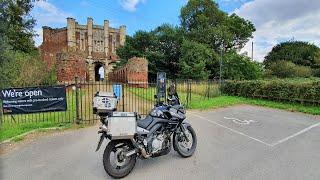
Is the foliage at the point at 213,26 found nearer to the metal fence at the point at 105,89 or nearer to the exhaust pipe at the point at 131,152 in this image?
the metal fence at the point at 105,89

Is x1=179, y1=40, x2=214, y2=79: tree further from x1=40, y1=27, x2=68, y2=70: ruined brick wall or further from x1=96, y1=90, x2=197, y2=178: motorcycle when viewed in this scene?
x1=96, y1=90, x2=197, y2=178: motorcycle

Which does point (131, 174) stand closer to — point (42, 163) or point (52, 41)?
point (42, 163)

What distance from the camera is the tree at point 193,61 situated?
37.7m

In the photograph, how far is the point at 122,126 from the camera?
486 centimetres

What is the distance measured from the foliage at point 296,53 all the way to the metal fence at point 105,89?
1514 inches


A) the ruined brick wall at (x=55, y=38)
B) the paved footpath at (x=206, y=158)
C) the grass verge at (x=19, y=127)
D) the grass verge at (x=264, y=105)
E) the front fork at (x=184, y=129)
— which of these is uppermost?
the ruined brick wall at (x=55, y=38)

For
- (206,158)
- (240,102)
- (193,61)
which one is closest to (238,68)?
(193,61)

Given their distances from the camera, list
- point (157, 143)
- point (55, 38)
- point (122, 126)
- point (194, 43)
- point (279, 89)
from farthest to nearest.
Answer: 1. point (55, 38)
2. point (194, 43)
3. point (279, 89)
4. point (157, 143)
5. point (122, 126)

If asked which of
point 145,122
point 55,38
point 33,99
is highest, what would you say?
point 55,38

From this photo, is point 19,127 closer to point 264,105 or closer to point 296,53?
point 264,105

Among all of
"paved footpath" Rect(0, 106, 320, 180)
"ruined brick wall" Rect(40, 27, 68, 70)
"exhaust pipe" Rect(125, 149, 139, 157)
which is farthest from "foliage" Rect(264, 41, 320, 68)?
"exhaust pipe" Rect(125, 149, 139, 157)

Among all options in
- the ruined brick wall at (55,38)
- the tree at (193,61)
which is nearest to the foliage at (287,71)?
the tree at (193,61)

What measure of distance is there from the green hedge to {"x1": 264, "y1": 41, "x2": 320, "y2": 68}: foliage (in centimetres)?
3533

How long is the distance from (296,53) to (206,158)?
57836 millimetres
